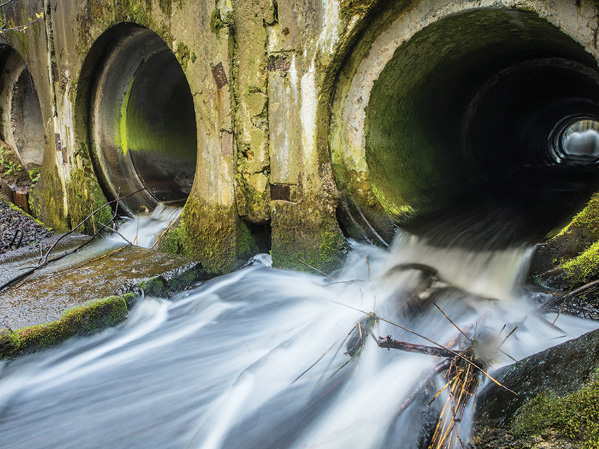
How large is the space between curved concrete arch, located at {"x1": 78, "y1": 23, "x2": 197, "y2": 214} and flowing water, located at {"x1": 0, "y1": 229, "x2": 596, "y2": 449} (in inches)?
92.1

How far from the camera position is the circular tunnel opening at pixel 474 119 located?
3.13 meters

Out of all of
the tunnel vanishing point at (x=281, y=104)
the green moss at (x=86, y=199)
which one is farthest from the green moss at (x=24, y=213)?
the green moss at (x=86, y=199)

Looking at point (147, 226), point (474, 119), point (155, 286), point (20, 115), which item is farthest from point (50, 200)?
point (474, 119)

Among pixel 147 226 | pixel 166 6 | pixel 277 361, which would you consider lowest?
pixel 277 361

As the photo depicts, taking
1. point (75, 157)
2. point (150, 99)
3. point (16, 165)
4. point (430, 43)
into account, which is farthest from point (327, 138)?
point (16, 165)

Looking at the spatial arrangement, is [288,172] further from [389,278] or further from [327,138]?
[389,278]

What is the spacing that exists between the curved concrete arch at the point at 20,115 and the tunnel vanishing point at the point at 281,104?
1095mm

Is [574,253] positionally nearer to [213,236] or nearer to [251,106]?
[251,106]

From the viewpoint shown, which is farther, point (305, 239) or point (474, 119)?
point (474, 119)

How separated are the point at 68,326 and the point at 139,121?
3275mm

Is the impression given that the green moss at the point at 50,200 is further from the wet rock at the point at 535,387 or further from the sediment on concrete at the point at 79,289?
the wet rock at the point at 535,387

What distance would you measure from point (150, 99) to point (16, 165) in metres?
3.28

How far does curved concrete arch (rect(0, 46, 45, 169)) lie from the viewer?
6895 mm

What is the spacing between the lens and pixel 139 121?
5199 millimetres
